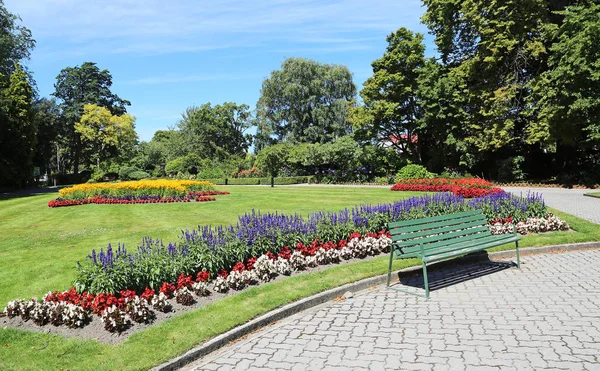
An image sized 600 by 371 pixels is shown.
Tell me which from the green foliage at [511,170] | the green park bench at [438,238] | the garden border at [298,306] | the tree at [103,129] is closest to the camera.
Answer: the garden border at [298,306]

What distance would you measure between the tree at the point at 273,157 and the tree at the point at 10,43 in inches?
840

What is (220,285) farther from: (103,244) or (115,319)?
(103,244)

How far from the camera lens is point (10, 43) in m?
35.0

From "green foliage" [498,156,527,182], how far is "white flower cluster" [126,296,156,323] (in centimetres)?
2981

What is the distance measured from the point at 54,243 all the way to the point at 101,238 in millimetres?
970

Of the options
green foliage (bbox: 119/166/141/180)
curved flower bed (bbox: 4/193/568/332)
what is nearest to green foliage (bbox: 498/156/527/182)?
curved flower bed (bbox: 4/193/568/332)

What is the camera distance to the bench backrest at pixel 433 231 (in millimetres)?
6078

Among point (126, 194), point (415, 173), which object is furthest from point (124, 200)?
point (415, 173)

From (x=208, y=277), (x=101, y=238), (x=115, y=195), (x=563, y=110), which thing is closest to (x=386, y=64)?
(x=563, y=110)

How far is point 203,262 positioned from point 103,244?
4209mm

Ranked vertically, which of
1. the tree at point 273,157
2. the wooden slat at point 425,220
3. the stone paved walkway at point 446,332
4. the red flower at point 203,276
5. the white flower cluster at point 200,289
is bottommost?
the stone paved walkway at point 446,332

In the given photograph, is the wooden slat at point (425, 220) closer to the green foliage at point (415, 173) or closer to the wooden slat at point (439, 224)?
the wooden slat at point (439, 224)

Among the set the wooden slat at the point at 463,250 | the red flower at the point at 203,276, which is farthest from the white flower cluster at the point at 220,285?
the wooden slat at the point at 463,250

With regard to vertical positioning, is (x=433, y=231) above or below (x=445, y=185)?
above
